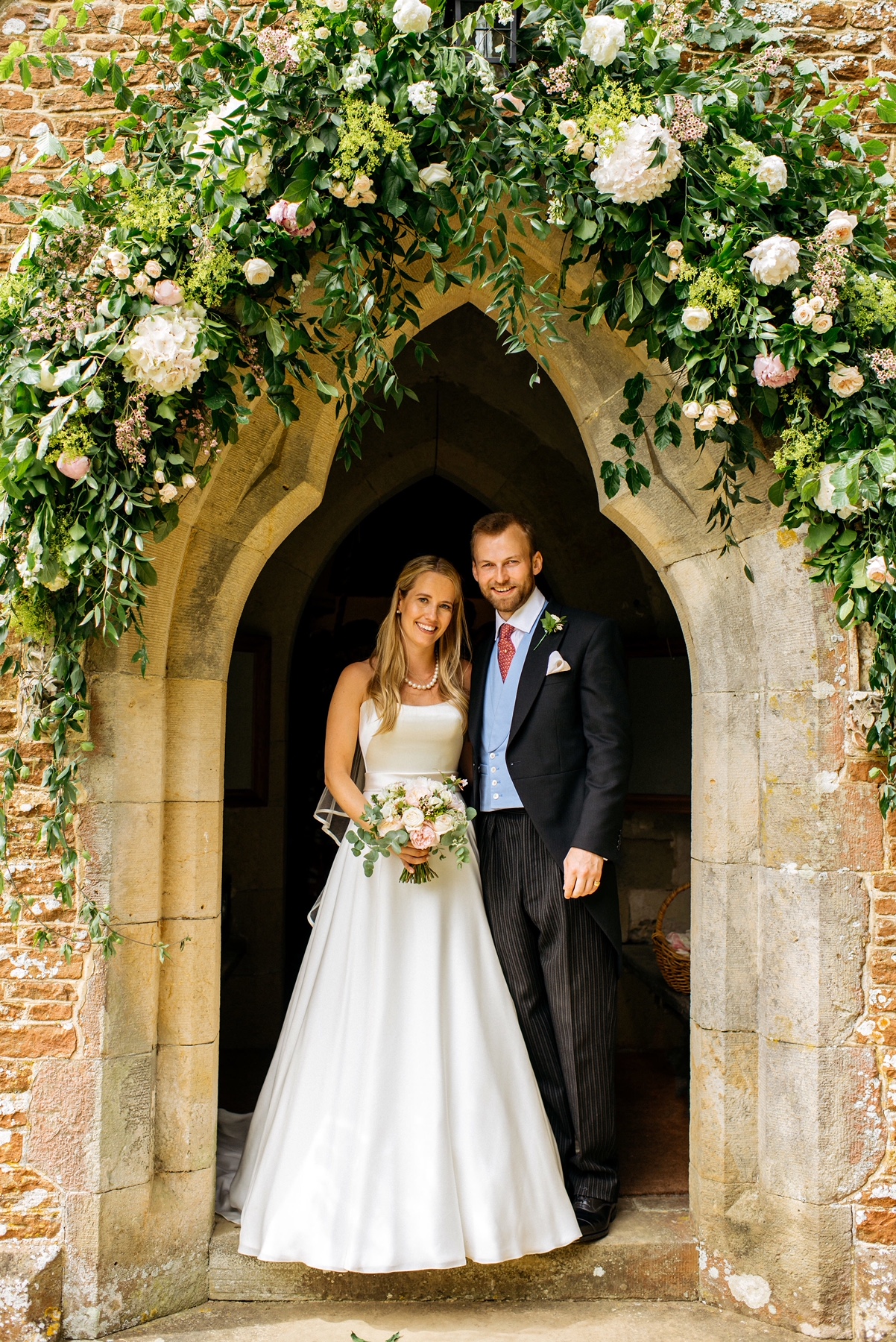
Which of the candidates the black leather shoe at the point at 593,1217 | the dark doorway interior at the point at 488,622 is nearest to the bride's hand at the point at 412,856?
the black leather shoe at the point at 593,1217

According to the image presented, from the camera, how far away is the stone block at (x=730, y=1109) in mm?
2959

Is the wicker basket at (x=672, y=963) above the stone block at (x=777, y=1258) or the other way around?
above

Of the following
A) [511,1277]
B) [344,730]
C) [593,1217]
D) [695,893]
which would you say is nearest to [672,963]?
[695,893]

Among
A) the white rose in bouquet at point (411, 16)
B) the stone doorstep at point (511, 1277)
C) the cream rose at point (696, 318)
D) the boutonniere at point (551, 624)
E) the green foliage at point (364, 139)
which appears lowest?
the stone doorstep at point (511, 1277)

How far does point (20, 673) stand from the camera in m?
2.84

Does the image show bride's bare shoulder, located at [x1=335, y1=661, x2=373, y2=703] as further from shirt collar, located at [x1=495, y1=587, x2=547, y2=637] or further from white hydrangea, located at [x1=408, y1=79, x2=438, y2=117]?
white hydrangea, located at [x1=408, y1=79, x2=438, y2=117]

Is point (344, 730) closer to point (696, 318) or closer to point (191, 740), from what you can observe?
point (191, 740)

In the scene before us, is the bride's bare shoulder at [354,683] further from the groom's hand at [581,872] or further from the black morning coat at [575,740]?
the groom's hand at [581,872]

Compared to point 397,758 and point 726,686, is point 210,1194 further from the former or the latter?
point 726,686

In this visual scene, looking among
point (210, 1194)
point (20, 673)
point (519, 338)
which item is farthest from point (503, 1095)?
point (519, 338)

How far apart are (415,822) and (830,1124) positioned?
1.47 m

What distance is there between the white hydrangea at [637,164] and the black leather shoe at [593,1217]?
9.70 feet

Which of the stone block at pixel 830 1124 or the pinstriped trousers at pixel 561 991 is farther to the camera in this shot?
the pinstriped trousers at pixel 561 991

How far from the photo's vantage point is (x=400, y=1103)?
9.55 ft
